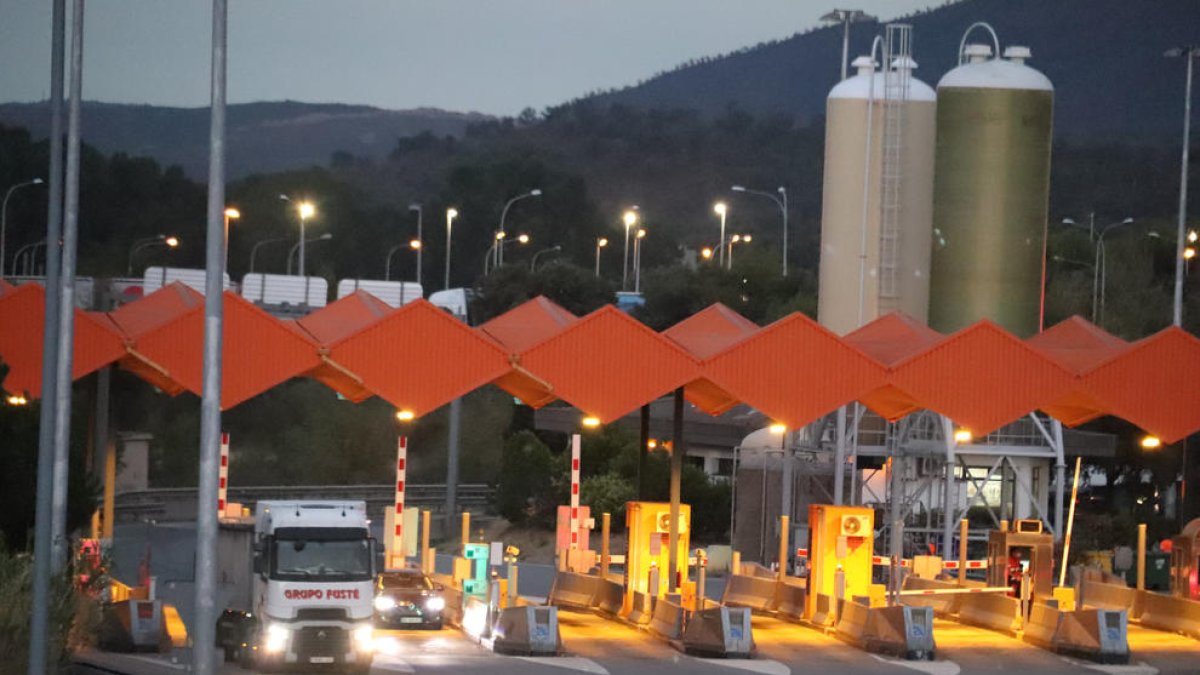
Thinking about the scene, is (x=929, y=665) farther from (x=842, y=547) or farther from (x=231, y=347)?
(x=231, y=347)

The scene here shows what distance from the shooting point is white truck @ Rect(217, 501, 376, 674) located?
24719 millimetres

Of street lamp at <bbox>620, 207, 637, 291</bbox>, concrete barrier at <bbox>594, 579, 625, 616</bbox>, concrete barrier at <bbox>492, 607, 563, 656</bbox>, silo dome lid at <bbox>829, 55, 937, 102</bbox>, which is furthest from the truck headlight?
street lamp at <bbox>620, 207, 637, 291</bbox>

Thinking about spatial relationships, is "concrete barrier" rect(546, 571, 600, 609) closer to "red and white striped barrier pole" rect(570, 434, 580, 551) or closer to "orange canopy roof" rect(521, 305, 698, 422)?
"red and white striped barrier pole" rect(570, 434, 580, 551)

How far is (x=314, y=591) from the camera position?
976 inches

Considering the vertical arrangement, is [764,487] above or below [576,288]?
below

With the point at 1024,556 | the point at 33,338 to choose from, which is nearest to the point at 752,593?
the point at 1024,556

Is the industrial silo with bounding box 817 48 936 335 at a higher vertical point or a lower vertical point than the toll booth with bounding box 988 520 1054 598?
higher

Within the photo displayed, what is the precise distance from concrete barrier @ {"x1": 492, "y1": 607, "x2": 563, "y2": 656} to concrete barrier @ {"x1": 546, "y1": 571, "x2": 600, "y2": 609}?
19.6 feet

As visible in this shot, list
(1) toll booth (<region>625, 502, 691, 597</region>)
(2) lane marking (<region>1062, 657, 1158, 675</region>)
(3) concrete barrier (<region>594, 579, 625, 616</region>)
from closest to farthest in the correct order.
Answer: (2) lane marking (<region>1062, 657, 1158, 675</region>) → (1) toll booth (<region>625, 502, 691, 597</region>) → (3) concrete barrier (<region>594, 579, 625, 616</region>)

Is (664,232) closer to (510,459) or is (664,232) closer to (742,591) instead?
(510,459)

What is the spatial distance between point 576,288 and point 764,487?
42885 millimetres

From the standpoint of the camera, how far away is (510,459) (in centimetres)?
5359

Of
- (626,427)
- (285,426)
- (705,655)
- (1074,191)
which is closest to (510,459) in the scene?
(626,427)

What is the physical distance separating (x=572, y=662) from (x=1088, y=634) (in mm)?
7976
